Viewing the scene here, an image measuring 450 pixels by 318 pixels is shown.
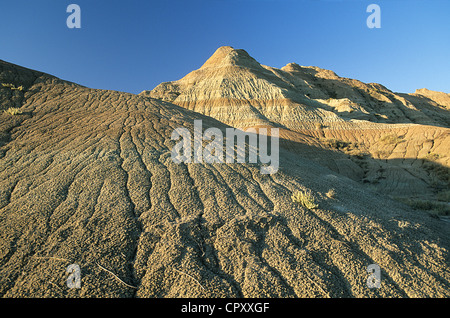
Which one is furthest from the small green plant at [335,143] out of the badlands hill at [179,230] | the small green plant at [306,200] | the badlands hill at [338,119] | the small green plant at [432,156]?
the small green plant at [306,200]

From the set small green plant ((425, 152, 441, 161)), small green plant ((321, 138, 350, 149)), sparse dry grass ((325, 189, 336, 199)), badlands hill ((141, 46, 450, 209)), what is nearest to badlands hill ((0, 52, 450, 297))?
sparse dry grass ((325, 189, 336, 199))

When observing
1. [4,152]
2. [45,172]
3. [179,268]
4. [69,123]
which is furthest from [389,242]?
[69,123]

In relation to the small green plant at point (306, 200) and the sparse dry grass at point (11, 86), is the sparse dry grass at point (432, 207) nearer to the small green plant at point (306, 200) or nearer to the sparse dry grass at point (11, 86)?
the small green plant at point (306, 200)

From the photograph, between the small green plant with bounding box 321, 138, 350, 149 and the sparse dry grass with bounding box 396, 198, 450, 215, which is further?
the small green plant with bounding box 321, 138, 350, 149

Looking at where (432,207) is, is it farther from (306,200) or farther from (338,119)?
(338,119)

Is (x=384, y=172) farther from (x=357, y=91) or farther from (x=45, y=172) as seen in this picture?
(x=357, y=91)

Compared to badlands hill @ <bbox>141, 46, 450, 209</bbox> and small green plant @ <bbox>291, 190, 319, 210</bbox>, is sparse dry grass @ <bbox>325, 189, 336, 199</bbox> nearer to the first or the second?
small green plant @ <bbox>291, 190, 319, 210</bbox>

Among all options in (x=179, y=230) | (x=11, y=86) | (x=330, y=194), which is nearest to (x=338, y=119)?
(x=330, y=194)
